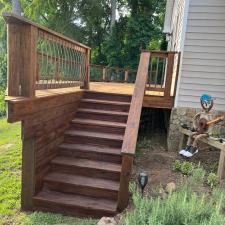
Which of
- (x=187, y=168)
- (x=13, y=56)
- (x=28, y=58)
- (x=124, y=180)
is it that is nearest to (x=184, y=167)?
(x=187, y=168)

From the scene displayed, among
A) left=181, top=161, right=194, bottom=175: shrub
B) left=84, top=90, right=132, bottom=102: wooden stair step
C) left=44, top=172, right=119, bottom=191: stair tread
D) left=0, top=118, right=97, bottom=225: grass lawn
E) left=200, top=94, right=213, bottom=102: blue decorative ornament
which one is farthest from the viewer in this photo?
left=84, top=90, right=132, bottom=102: wooden stair step

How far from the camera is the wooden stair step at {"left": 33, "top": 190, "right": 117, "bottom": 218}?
382 cm

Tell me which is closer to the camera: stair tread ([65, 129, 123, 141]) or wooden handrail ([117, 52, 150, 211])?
wooden handrail ([117, 52, 150, 211])

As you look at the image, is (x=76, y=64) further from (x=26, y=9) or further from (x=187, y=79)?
(x=26, y=9)

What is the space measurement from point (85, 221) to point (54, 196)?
651mm

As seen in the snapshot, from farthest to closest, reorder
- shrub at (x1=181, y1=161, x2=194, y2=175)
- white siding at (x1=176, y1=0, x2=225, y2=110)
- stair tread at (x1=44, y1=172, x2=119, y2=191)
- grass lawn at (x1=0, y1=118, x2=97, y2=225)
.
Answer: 1. white siding at (x1=176, y1=0, x2=225, y2=110)
2. shrub at (x1=181, y1=161, x2=194, y2=175)
3. stair tread at (x1=44, y1=172, x2=119, y2=191)
4. grass lawn at (x1=0, y1=118, x2=97, y2=225)

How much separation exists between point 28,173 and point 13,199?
0.71 meters

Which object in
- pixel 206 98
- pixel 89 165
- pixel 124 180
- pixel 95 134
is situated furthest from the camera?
pixel 95 134

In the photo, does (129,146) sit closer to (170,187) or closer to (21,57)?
(170,187)

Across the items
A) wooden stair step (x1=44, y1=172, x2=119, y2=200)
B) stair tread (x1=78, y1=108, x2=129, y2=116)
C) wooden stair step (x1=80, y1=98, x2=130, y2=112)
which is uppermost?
wooden stair step (x1=80, y1=98, x2=130, y2=112)

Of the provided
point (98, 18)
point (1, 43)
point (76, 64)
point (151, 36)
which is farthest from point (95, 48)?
point (76, 64)

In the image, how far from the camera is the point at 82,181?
4199 millimetres

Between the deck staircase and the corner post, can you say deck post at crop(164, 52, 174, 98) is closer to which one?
the deck staircase

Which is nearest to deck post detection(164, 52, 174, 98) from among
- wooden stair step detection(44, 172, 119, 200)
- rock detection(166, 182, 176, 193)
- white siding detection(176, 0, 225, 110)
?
white siding detection(176, 0, 225, 110)
